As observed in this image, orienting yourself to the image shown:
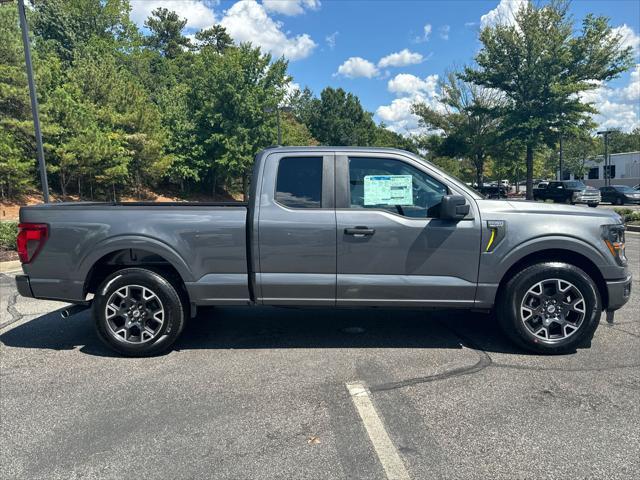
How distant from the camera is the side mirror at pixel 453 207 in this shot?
3822 mm

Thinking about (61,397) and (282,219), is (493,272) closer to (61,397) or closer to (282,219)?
(282,219)

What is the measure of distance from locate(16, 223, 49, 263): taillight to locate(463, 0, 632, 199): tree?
1045 inches

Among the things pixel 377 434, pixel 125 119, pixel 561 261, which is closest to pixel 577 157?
pixel 125 119

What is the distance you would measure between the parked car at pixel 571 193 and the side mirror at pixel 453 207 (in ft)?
92.4

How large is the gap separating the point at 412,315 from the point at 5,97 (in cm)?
2068

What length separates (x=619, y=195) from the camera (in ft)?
97.4

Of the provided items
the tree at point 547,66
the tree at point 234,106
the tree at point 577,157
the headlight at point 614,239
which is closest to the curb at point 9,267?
the headlight at point 614,239

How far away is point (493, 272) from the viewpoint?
159 inches

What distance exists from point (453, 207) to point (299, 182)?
140cm

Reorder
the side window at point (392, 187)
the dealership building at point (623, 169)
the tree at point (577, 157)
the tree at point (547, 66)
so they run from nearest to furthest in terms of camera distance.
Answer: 1. the side window at point (392, 187)
2. the tree at point (547, 66)
3. the dealership building at point (623, 169)
4. the tree at point (577, 157)

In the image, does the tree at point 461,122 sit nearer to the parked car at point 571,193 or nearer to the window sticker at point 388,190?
the parked car at point 571,193

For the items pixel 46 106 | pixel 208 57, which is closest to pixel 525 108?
pixel 208 57

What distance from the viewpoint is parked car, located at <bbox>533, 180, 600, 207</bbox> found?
28.2m

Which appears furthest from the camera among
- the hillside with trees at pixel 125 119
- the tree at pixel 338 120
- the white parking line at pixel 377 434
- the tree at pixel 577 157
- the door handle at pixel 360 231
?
the tree at pixel 338 120
